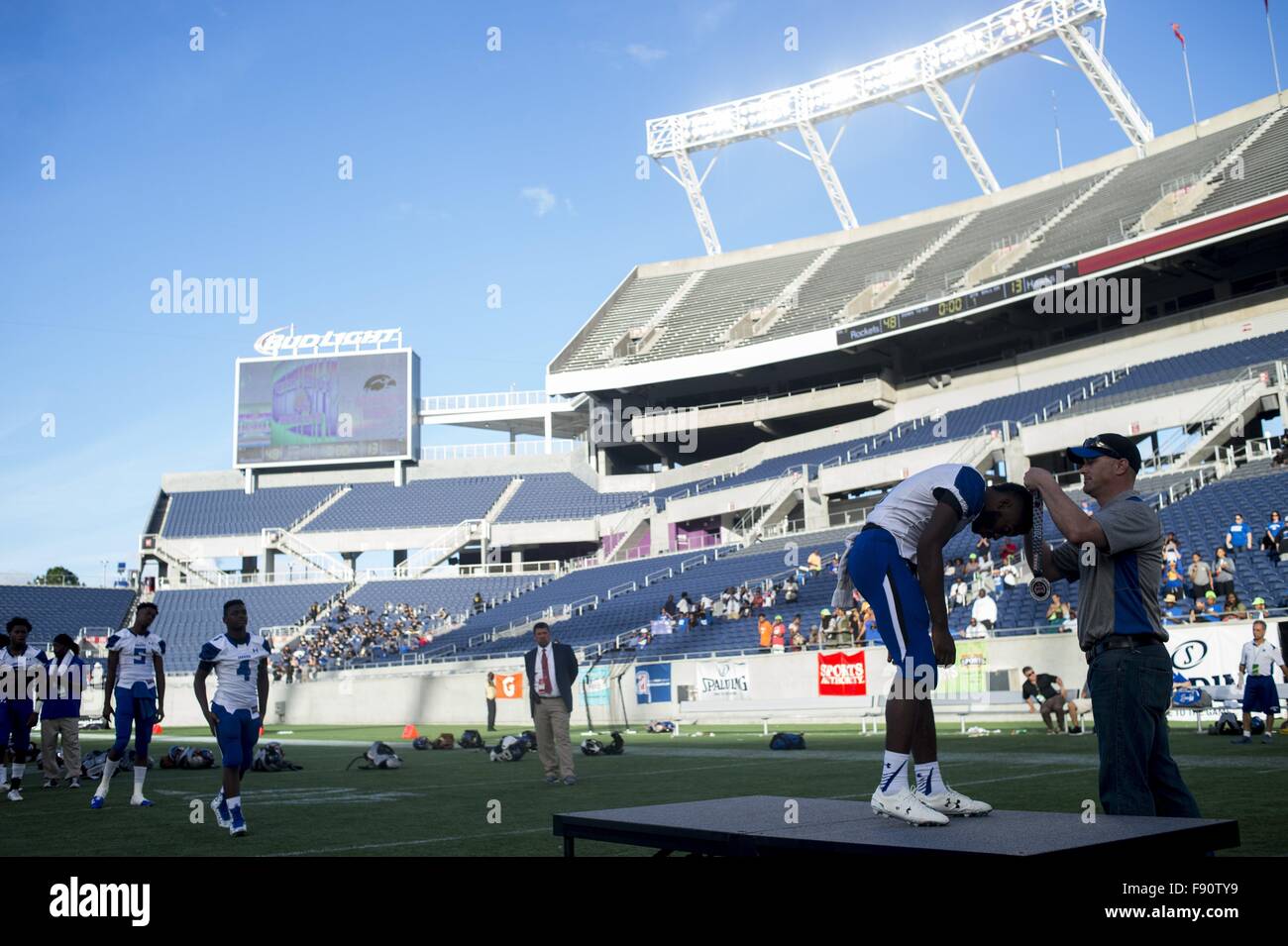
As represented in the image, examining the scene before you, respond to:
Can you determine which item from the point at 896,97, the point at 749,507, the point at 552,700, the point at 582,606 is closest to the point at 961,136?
the point at 896,97

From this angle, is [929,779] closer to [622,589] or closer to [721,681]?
[721,681]

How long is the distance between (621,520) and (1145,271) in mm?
27037

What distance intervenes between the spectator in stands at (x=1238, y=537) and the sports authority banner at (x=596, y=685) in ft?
53.8

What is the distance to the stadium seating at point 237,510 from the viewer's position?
2382 inches

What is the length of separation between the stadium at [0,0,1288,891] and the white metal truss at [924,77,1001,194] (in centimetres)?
15

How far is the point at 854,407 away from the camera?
51.4 metres

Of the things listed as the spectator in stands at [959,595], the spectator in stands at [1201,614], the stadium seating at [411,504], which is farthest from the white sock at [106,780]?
the stadium seating at [411,504]

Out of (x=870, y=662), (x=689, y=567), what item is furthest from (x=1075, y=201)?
(x=870, y=662)

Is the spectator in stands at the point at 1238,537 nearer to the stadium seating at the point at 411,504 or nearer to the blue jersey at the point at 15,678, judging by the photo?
the blue jersey at the point at 15,678

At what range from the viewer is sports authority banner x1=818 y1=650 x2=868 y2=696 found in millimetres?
25328

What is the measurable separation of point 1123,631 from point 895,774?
1258 mm
